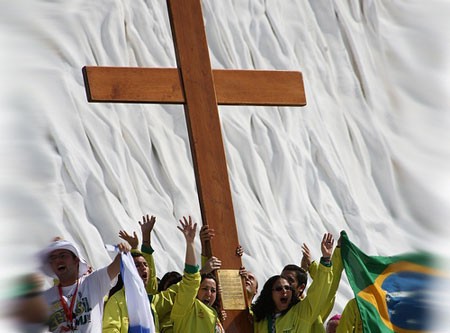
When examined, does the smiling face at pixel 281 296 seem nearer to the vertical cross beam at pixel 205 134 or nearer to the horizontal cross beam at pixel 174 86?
the vertical cross beam at pixel 205 134

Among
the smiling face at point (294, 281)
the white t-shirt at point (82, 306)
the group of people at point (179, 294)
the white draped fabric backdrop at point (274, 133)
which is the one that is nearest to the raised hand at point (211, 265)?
the group of people at point (179, 294)

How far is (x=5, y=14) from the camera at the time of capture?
5.70m

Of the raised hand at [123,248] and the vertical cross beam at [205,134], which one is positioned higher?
the vertical cross beam at [205,134]

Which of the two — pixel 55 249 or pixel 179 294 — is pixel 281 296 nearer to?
pixel 179 294

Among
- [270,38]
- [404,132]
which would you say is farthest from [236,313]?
[404,132]

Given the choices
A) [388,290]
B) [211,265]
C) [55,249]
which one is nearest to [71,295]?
[55,249]

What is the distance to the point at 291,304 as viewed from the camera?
243 inches

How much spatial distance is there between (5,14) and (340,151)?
28.0ft

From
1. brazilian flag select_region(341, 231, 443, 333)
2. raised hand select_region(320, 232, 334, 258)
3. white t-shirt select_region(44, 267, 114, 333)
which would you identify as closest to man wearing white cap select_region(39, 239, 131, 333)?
white t-shirt select_region(44, 267, 114, 333)

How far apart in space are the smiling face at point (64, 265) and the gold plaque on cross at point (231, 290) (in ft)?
2.87

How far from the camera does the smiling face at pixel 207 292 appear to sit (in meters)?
5.95

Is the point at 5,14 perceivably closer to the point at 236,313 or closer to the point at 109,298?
the point at 109,298

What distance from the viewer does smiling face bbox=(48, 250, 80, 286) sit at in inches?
206

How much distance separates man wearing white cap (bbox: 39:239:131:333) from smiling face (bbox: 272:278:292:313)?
3.58 ft
